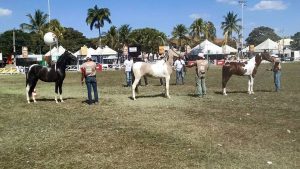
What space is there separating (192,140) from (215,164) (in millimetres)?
2067

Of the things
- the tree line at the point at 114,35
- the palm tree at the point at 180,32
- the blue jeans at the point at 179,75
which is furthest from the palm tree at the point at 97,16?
the blue jeans at the point at 179,75

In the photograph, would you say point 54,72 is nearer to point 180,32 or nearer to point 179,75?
point 179,75

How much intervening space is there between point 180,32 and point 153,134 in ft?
344

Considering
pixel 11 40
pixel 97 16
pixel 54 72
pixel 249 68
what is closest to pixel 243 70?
pixel 249 68

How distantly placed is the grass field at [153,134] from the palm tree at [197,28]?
92.8 meters

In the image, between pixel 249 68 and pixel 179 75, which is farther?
pixel 179 75

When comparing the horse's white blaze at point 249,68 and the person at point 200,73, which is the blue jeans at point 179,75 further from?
the person at point 200,73

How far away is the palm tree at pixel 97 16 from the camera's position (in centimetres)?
10181

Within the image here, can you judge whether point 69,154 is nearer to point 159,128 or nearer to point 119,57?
point 159,128

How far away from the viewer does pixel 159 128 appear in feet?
41.5

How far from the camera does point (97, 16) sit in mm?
102062

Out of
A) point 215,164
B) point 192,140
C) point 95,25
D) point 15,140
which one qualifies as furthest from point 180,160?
point 95,25

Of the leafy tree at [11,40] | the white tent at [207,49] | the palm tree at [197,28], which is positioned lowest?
the white tent at [207,49]

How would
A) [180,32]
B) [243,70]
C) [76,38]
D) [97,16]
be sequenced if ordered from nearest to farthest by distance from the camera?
[243,70] → [97,16] → [180,32] → [76,38]
